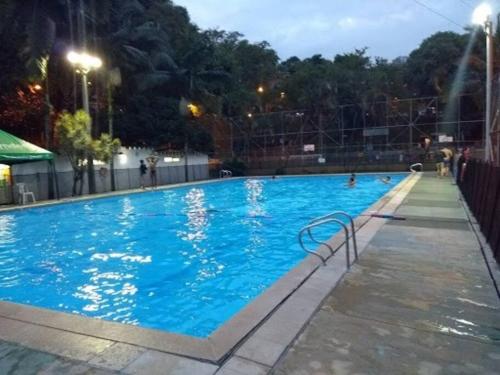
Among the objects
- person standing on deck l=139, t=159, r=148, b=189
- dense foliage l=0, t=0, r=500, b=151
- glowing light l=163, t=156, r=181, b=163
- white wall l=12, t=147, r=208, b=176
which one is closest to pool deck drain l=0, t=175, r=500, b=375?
white wall l=12, t=147, r=208, b=176

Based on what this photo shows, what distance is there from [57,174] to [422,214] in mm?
16287

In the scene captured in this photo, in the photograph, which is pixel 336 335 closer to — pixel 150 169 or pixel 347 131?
pixel 150 169

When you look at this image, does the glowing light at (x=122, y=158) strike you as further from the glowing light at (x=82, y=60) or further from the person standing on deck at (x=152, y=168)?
the glowing light at (x=82, y=60)

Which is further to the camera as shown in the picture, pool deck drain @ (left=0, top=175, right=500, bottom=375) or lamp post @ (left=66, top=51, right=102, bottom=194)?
lamp post @ (left=66, top=51, right=102, bottom=194)

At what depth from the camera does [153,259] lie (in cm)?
780

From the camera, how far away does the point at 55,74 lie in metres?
20.5

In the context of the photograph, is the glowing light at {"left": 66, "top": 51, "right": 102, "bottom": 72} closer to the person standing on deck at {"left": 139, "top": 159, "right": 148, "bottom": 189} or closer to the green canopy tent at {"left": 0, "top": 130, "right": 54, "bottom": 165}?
the green canopy tent at {"left": 0, "top": 130, "right": 54, "bottom": 165}

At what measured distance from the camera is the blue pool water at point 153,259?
5480 millimetres

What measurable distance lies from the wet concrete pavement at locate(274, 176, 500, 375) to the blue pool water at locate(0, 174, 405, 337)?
177cm

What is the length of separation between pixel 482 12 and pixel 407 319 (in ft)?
42.7

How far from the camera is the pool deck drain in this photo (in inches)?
114

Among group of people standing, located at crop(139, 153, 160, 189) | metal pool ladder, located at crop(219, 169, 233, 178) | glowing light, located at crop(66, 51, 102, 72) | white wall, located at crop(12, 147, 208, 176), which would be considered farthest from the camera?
metal pool ladder, located at crop(219, 169, 233, 178)

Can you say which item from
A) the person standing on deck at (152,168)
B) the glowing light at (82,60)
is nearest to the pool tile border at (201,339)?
the glowing light at (82,60)

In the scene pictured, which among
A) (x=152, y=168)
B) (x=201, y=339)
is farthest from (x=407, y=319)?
(x=152, y=168)
